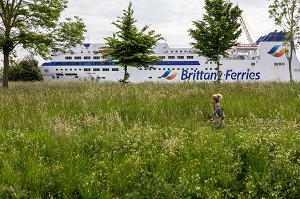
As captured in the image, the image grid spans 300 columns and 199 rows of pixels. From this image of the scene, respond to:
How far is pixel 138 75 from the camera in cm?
5591

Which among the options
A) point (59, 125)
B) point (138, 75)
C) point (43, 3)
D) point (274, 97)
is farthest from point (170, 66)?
point (59, 125)

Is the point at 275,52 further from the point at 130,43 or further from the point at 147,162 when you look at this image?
the point at 147,162

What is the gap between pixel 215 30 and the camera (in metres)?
25.3

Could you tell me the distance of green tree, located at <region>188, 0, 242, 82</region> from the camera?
25.8m

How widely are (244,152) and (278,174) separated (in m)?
0.67

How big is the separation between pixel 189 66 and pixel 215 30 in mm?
28986

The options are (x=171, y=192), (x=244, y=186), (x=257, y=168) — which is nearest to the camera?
(x=171, y=192)

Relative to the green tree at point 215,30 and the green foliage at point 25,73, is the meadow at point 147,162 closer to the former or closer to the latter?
the green tree at point 215,30

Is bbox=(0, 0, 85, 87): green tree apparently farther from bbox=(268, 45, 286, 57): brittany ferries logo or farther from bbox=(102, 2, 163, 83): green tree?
bbox=(268, 45, 286, 57): brittany ferries logo

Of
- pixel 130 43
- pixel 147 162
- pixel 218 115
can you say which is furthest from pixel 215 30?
pixel 147 162

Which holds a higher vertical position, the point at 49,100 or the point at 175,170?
the point at 49,100

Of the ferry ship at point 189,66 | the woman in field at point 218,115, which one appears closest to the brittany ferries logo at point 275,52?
the ferry ship at point 189,66

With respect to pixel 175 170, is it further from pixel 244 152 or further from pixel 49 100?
pixel 49 100

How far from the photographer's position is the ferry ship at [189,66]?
5394 cm
